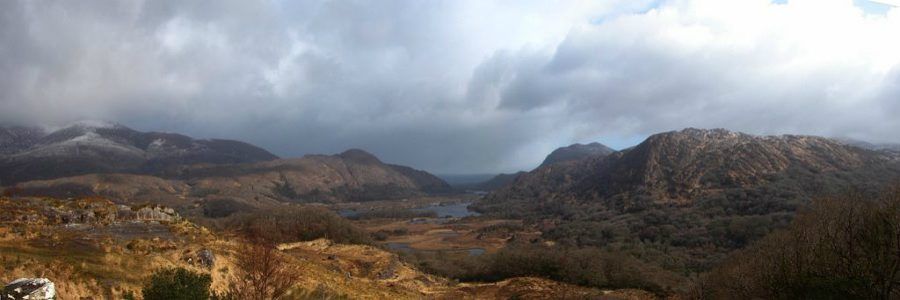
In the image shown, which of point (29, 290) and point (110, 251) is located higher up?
point (29, 290)

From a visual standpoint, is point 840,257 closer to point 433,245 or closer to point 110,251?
point 110,251

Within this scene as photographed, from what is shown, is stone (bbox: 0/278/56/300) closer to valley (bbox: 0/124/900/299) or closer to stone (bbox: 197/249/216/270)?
valley (bbox: 0/124/900/299)

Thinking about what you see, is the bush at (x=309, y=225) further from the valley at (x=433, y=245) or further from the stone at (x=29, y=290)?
the stone at (x=29, y=290)

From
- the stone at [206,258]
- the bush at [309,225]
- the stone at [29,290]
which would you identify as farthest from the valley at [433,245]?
the stone at [29,290]

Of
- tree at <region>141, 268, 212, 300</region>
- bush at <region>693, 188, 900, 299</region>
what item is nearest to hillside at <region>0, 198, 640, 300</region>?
tree at <region>141, 268, 212, 300</region>

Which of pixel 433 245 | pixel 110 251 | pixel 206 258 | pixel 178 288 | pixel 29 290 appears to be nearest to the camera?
pixel 29 290

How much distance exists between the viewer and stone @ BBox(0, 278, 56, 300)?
1533 cm

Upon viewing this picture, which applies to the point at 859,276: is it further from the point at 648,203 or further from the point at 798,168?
the point at 798,168

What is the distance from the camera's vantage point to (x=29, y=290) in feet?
51.6

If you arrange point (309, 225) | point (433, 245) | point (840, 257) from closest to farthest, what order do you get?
point (840, 257)
point (309, 225)
point (433, 245)

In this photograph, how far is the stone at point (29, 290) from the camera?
50.3ft

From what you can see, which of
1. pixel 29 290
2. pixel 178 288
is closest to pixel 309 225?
pixel 178 288

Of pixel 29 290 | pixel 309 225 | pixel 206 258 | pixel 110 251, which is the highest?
pixel 29 290

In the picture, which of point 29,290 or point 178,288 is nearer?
point 29,290
